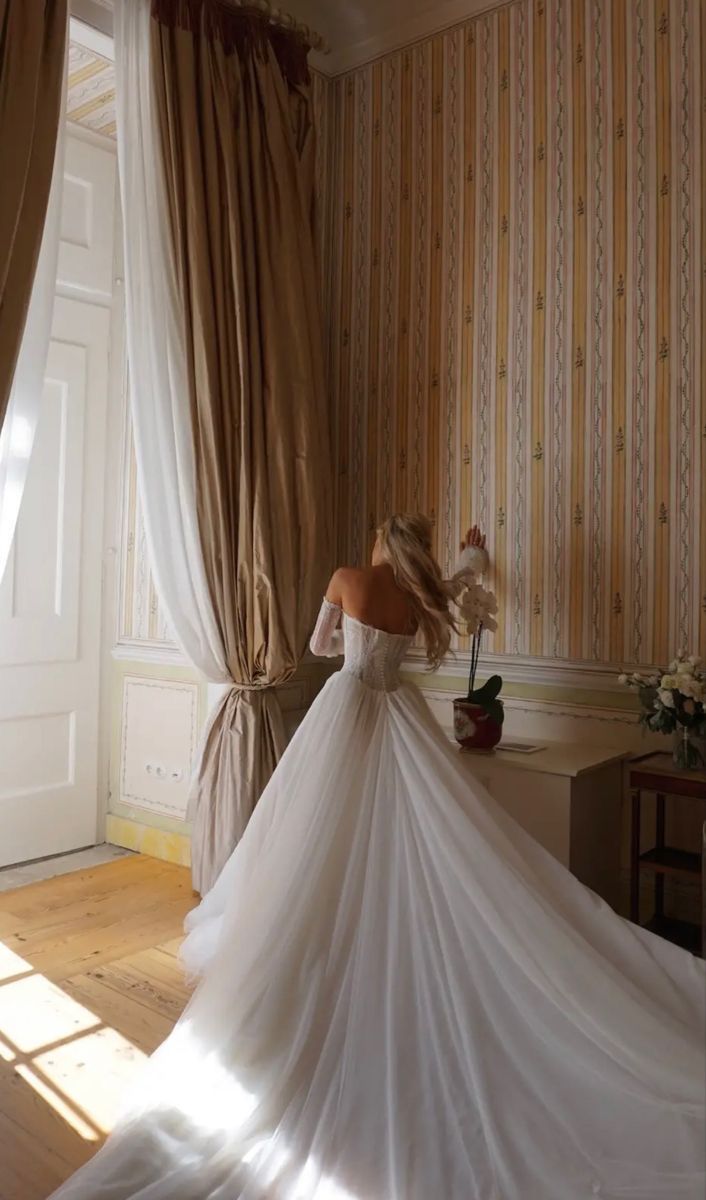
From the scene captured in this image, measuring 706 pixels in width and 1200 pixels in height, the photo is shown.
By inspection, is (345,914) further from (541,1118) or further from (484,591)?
(484,591)

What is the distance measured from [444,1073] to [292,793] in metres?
0.94

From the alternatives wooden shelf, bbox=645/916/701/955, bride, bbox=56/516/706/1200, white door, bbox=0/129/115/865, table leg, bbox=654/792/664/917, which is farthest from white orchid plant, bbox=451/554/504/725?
white door, bbox=0/129/115/865

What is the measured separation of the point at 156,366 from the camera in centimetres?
348

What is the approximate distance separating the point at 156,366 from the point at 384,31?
1.95 meters

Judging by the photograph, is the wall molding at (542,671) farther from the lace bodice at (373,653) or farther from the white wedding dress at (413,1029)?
the white wedding dress at (413,1029)

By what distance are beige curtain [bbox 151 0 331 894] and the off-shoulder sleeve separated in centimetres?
62

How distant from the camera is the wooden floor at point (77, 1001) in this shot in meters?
2.17

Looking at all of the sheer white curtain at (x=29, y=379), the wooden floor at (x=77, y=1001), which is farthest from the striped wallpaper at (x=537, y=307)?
the sheer white curtain at (x=29, y=379)

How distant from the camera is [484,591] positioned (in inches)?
136

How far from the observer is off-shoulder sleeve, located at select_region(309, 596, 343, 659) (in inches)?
116

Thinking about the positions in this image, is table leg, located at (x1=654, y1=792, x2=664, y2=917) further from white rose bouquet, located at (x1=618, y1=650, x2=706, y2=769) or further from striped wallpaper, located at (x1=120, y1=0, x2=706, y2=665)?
striped wallpaper, located at (x1=120, y1=0, x2=706, y2=665)

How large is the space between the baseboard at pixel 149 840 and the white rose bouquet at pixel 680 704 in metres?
2.19

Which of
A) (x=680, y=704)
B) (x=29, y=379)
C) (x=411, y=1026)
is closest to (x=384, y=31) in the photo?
(x=29, y=379)

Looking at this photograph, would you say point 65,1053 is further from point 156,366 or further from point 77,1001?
point 156,366
